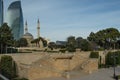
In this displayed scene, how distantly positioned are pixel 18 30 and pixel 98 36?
180 feet

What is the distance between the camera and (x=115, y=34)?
88.8 meters

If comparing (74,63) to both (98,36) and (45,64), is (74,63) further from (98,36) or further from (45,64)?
(98,36)

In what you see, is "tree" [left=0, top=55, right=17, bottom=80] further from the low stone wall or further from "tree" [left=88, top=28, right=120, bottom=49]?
"tree" [left=88, top=28, right=120, bottom=49]

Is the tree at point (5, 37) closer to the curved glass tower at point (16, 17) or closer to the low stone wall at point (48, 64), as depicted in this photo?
the low stone wall at point (48, 64)

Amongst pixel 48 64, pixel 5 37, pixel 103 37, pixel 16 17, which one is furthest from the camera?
pixel 16 17

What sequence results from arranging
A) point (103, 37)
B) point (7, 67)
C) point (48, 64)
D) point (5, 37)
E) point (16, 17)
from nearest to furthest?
point (7, 67) < point (48, 64) < point (5, 37) < point (103, 37) < point (16, 17)

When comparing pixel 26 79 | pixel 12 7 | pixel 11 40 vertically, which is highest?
pixel 12 7

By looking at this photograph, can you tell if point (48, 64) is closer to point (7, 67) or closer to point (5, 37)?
point (7, 67)

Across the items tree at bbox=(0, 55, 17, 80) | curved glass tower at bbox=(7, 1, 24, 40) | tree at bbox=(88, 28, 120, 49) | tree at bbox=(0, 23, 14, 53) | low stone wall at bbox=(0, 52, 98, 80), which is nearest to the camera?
tree at bbox=(0, 55, 17, 80)

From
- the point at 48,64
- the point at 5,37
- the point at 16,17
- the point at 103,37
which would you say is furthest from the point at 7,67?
the point at 16,17

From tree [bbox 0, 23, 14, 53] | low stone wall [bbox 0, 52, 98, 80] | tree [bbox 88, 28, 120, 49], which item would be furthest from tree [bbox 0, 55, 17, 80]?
tree [bbox 88, 28, 120, 49]

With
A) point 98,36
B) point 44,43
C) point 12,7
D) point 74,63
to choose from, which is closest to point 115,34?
point 98,36

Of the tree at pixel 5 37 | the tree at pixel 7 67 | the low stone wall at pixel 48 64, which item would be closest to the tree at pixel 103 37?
the low stone wall at pixel 48 64

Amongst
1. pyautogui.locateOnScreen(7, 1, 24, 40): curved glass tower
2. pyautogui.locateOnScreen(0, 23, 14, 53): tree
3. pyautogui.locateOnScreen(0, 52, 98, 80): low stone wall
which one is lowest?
pyautogui.locateOnScreen(0, 52, 98, 80): low stone wall
